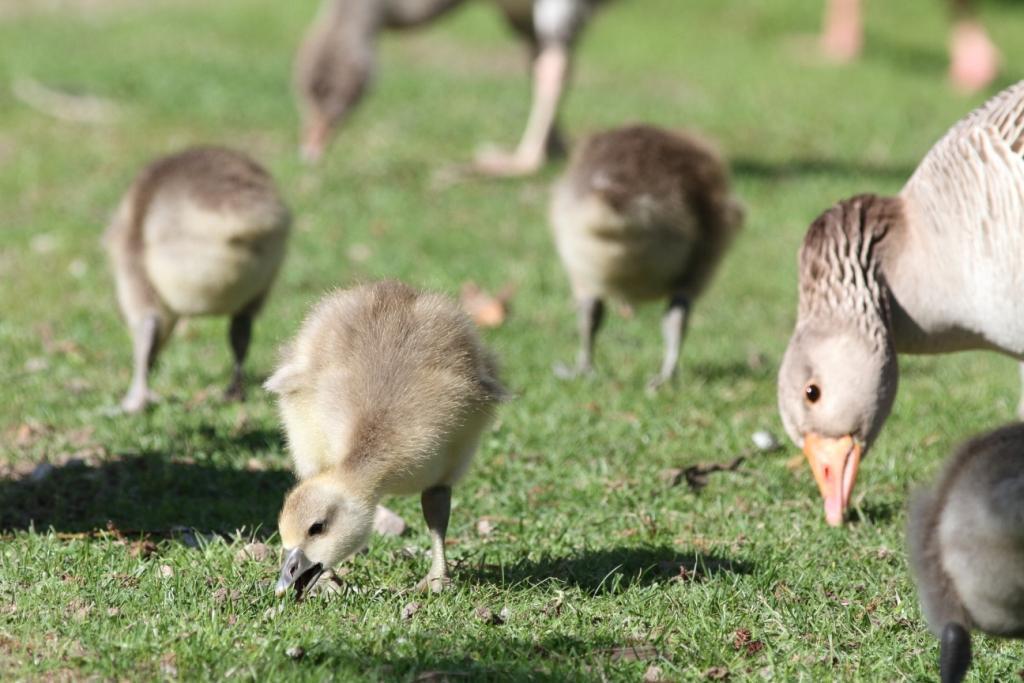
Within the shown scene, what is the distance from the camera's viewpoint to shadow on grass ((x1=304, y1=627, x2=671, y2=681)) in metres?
4.30

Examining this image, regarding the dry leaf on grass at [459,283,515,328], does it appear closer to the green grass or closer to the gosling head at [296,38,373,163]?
the green grass

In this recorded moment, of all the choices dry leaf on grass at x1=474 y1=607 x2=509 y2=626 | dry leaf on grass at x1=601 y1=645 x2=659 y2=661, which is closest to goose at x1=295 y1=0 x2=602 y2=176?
dry leaf on grass at x1=474 y1=607 x2=509 y2=626

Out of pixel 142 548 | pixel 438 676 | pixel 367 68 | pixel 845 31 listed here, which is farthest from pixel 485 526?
pixel 845 31

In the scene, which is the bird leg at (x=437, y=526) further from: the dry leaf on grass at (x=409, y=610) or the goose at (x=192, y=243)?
the goose at (x=192, y=243)

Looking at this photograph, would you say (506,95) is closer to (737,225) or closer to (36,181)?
(36,181)

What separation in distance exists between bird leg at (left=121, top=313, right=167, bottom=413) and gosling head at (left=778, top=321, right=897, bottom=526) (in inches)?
136

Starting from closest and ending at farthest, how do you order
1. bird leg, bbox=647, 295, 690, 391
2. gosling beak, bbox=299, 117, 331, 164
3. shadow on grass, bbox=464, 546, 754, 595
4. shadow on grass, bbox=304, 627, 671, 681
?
shadow on grass, bbox=304, 627, 671, 681, shadow on grass, bbox=464, 546, 754, 595, bird leg, bbox=647, 295, 690, 391, gosling beak, bbox=299, 117, 331, 164

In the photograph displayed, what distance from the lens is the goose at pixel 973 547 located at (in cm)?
392

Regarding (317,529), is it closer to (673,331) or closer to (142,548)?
(142,548)

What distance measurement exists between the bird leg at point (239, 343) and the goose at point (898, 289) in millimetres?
3198

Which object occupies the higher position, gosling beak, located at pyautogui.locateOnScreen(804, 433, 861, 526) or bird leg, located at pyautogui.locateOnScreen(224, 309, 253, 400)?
gosling beak, located at pyautogui.locateOnScreen(804, 433, 861, 526)

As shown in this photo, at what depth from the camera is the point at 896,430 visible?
24.3 feet

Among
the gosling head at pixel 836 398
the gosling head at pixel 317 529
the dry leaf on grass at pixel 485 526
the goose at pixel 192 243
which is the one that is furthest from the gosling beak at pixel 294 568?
the goose at pixel 192 243

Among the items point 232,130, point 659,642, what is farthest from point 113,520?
point 232,130
